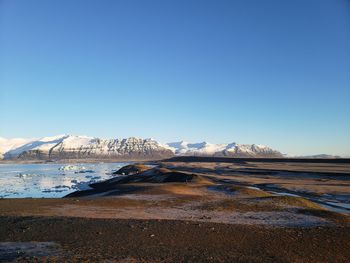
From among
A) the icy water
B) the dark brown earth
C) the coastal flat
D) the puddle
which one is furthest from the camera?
the icy water

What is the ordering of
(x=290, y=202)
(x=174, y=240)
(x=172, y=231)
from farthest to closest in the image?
(x=290, y=202) → (x=172, y=231) → (x=174, y=240)

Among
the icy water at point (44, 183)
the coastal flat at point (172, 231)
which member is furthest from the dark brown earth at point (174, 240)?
the icy water at point (44, 183)

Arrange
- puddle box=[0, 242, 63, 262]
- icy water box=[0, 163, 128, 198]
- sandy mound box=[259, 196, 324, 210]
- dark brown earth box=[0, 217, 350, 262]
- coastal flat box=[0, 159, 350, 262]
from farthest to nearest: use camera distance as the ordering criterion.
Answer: icy water box=[0, 163, 128, 198], sandy mound box=[259, 196, 324, 210], coastal flat box=[0, 159, 350, 262], dark brown earth box=[0, 217, 350, 262], puddle box=[0, 242, 63, 262]

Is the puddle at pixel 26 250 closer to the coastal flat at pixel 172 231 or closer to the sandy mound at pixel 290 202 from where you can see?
the coastal flat at pixel 172 231

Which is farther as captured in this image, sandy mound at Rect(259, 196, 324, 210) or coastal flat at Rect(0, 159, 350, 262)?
sandy mound at Rect(259, 196, 324, 210)

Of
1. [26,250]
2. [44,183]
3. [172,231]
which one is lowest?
[44,183]

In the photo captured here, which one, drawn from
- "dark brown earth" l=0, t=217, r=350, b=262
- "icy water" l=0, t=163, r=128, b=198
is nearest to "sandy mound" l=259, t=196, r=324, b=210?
"dark brown earth" l=0, t=217, r=350, b=262

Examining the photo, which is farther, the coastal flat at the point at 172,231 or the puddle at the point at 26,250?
the coastal flat at the point at 172,231

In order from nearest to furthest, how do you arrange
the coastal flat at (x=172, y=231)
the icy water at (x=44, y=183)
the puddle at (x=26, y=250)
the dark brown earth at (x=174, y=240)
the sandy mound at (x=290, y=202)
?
the puddle at (x=26, y=250) < the dark brown earth at (x=174, y=240) < the coastal flat at (x=172, y=231) < the sandy mound at (x=290, y=202) < the icy water at (x=44, y=183)

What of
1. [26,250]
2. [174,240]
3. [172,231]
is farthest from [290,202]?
[26,250]

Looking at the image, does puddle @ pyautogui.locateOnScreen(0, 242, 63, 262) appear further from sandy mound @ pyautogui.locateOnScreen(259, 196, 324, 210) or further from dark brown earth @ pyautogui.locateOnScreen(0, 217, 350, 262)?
sandy mound @ pyautogui.locateOnScreen(259, 196, 324, 210)

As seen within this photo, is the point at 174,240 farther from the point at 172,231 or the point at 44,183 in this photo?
the point at 44,183

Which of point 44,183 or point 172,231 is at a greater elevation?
point 172,231

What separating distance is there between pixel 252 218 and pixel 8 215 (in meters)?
13.7
